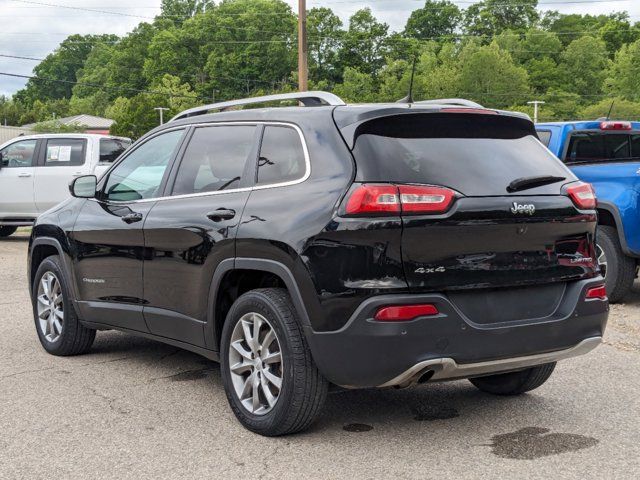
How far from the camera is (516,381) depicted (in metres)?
5.23

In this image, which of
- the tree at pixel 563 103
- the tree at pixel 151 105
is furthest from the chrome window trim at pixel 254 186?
the tree at pixel 563 103

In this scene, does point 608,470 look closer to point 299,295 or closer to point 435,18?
point 299,295

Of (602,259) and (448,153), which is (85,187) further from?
(602,259)

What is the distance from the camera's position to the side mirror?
20.3 ft

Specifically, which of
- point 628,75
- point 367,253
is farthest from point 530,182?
point 628,75

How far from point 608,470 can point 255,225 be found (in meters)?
2.10

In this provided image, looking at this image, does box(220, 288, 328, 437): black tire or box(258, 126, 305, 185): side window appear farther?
box(258, 126, 305, 185): side window

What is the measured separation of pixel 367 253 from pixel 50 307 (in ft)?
11.5

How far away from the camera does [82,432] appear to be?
15.2 ft

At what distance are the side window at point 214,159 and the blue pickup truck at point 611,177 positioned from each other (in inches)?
188

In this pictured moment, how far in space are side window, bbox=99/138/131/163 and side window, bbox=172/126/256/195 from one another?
11135 millimetres

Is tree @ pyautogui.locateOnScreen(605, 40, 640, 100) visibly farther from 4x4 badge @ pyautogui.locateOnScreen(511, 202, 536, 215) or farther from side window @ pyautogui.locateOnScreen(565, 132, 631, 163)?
4x4 badge @ pyautogui.locateOnScreen(511, 202, 536, 215)

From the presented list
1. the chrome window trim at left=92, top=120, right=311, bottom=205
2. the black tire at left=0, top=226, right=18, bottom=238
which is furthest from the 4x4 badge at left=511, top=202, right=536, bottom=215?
the black tire at left=0, top=226, right=18, bottom=238

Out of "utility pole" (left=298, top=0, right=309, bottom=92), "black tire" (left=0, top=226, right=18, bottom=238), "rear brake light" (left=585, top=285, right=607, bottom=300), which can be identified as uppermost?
"utility pole" (left=298, top=0, right=309, bottom=92)
